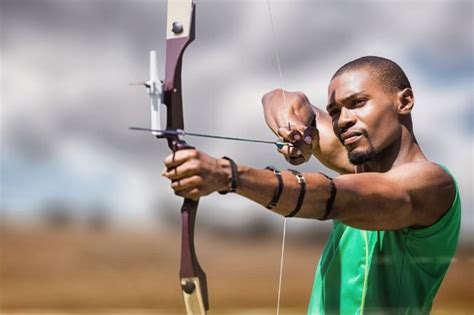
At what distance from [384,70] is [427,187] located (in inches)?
15.7

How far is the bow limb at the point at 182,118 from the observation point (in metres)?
1.84

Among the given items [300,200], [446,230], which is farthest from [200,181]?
[446,230]

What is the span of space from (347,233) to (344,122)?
35 cm

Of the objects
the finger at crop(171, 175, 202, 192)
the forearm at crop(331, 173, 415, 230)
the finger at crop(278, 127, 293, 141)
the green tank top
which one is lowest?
the green tank top

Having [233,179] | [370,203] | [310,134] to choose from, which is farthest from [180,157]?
[310,134]

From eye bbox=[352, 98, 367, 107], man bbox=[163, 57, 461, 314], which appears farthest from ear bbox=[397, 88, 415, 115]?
eye bbox=[352, 98, 367, 107]

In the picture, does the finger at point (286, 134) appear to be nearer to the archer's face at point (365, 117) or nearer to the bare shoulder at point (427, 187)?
the archer's face at point (365, 117)

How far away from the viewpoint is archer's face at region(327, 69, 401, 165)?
223 cm

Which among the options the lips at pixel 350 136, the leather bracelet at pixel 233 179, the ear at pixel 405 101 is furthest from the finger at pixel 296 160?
the leather bracelet at pixel 233 179

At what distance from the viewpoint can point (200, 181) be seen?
5.53ft

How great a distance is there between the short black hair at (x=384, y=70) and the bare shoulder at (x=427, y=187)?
0.27m

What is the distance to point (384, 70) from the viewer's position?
7.54 ft

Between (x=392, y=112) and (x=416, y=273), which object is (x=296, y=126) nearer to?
(x=392, y=112)

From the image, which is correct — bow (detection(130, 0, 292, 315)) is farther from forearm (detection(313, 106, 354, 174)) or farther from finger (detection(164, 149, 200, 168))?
forearm (detection(313, 106, 354, 174))
